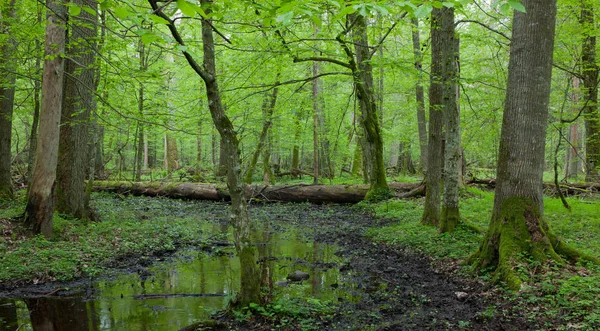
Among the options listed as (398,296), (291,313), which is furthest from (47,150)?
(398,296)

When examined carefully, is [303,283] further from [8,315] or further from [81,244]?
[81,244]

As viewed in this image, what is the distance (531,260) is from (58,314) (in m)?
6.07

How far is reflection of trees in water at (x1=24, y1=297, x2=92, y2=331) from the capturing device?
4.64 m

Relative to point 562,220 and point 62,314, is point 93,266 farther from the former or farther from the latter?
point 562,220

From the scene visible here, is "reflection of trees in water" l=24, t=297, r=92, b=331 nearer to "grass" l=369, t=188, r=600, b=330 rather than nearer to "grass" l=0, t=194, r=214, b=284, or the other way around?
"grass" l=0, t=194, r=214, b=284

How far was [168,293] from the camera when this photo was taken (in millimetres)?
5914

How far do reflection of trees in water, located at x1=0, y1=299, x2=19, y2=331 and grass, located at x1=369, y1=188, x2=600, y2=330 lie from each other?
18.8 ft

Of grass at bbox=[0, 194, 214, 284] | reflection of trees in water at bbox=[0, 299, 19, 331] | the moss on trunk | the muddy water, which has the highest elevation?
the moss on trunk

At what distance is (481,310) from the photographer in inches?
183

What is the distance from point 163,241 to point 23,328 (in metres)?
4.63

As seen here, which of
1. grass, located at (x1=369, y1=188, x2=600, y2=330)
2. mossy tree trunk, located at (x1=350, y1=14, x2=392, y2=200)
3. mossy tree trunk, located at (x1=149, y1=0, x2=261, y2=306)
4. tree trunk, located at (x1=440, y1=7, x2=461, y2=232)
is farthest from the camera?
mossy tree trunk, located at (x1=350, y1=14, x2=392, y2=200)

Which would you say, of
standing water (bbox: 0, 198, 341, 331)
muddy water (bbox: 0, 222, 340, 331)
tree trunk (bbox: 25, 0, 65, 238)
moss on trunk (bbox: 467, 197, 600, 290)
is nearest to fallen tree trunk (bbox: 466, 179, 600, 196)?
moss on trunk (bbox: 467, 197, 600, 290)

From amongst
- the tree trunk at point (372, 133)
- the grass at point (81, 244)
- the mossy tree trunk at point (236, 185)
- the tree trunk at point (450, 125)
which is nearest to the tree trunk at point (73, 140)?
the grass at point (81, 244)

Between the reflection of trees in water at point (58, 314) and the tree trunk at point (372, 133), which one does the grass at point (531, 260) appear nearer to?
the tree trunk at point (372, 133)
